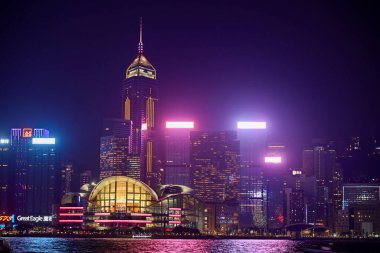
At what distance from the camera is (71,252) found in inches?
4766

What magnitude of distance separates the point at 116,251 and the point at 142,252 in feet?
15.1

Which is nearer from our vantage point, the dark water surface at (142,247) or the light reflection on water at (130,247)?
the light reflection on water at (130,247)

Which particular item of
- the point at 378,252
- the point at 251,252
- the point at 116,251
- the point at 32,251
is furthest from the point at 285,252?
the point at 32,251

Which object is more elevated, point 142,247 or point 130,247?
point 130,247

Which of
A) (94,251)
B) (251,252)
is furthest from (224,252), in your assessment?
(94,251)

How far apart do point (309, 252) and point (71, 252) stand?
42840mm

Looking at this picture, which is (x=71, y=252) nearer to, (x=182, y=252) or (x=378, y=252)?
(x=182, y=252)

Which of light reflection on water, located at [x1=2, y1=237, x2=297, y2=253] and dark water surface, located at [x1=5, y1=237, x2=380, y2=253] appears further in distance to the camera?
dark water surface, located at [x1=5, y1=237, x2=380, y2=253]

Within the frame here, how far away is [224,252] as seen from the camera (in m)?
128

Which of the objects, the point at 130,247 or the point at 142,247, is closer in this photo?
the point at 130,247

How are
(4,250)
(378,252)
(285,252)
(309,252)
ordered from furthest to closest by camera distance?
(378,252), (285,252), (309,252), (4,250)

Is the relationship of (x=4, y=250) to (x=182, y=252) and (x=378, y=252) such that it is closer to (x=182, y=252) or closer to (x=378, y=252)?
(x=182, y=252)

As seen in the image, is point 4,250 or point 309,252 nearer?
point 4,250

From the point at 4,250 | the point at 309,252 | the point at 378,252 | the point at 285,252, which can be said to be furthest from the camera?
the point at 378,252
